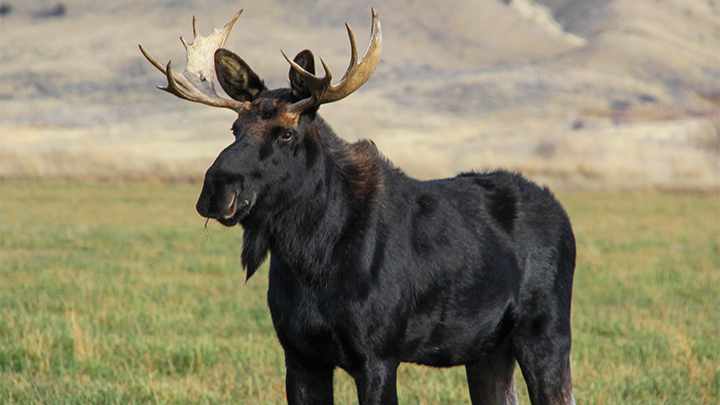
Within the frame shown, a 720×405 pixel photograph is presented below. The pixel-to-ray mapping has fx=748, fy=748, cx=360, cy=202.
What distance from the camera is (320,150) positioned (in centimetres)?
388

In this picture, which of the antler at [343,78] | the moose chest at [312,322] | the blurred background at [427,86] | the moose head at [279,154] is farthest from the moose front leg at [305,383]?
the blurred background at [427,86]

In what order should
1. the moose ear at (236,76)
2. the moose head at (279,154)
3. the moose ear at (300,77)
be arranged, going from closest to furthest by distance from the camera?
the moose head at (279,154)
the moose ear at (300,77)
the moose ear at (236,76)

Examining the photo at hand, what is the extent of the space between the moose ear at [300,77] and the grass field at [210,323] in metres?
2.62

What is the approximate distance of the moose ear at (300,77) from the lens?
149 inches

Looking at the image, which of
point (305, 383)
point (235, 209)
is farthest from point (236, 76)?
point (305, 383)

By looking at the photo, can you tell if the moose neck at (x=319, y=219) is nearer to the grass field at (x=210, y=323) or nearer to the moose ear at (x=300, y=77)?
the moose ear at (x=300, y=77)

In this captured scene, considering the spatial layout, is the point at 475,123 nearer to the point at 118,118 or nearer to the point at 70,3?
the point at 118,118

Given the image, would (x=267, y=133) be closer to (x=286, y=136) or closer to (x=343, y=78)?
(x=286, y=136)

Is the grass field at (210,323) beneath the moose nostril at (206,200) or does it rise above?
beneath

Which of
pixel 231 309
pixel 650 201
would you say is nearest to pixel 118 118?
pixel 650 201

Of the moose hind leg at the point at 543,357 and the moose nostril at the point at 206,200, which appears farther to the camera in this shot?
the moose hind leg at the point at 543,357

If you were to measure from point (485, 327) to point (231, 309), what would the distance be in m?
5.18

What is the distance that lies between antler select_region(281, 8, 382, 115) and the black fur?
0.12 meters

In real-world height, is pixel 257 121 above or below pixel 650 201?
above
